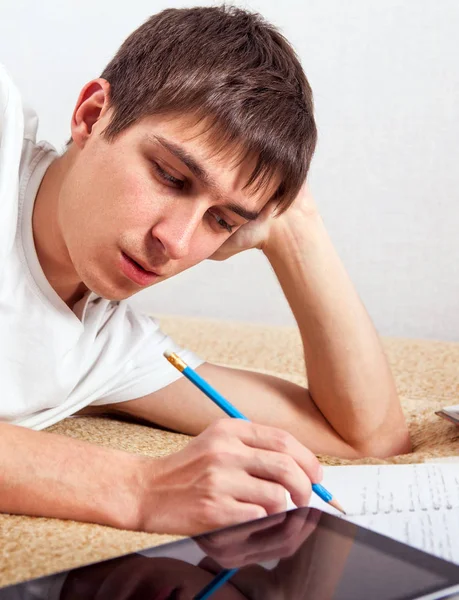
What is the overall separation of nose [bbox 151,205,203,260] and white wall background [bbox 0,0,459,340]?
1.61 metres

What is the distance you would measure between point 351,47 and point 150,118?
62.6 inches

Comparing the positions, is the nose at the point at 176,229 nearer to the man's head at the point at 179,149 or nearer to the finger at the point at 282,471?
the man's head at the point at 179,149

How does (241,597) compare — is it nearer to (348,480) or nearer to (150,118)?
(348,480)

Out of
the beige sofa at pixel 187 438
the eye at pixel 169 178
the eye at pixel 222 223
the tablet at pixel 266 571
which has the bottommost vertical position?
the beige sofa at pixel 187 438

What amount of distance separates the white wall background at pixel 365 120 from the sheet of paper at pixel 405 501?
1542mm

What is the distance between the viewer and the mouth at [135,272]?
3.48ft

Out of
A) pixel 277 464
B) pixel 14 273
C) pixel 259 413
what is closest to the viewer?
pixel 277 464

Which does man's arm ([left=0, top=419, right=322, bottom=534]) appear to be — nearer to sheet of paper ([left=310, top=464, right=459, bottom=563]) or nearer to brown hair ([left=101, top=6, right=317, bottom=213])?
sheet of paper ([left=310, top=464, right=459, bottom=563])

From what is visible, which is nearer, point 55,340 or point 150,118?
point 150,118

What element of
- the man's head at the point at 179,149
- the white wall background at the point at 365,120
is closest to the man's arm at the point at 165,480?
the man's head at the point at 179,149

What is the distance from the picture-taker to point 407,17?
2.47m

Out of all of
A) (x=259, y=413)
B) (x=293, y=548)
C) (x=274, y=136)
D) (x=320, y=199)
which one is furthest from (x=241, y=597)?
(x=320, y=199)

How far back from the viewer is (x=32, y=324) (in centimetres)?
118

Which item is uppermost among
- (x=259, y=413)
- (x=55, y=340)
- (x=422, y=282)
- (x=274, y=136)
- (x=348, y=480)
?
(x=274, y=136)
